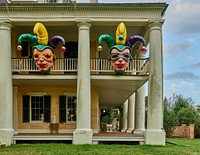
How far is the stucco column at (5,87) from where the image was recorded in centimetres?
1861

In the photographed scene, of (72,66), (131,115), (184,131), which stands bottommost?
(184,131)

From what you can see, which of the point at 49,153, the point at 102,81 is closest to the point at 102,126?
the point at 102,81

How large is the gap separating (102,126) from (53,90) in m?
10.9

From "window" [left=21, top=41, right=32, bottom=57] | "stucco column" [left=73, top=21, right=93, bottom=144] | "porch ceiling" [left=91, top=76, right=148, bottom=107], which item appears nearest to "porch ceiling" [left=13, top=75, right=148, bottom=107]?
"porch ceiling" [left=91, top=76, right=148, bottom=107]

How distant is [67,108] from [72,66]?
10.4ft

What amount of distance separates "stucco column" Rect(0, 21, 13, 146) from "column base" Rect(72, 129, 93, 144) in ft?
11.9

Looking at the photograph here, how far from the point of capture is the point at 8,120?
18.8 metres

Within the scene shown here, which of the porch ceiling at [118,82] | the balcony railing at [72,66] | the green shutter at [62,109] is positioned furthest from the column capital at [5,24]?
the green shutter at [62,109]

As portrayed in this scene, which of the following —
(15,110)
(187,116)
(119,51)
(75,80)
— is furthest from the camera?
(187,116)

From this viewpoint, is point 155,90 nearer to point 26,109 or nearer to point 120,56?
point 120,56

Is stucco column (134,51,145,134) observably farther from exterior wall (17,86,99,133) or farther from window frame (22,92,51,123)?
window frame (22,92,51,123)

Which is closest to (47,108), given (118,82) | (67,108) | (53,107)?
(53,107)

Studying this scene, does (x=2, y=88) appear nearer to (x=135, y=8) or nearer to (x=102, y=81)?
(x=102, y=81)

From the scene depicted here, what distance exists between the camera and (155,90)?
18547mm
